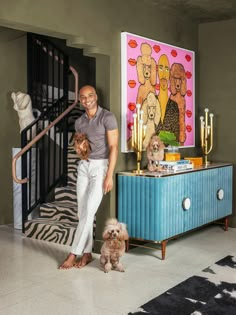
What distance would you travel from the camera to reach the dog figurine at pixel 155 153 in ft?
15.1

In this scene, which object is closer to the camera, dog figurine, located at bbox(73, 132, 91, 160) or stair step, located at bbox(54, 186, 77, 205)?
dog figurine, located at bbox(73, 132, 91, 160)

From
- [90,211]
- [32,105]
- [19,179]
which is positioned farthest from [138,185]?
[32,105]

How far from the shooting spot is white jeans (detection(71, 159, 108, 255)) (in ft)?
13.3

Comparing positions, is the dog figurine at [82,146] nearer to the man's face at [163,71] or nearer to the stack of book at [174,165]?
the stack of book at [174,165]

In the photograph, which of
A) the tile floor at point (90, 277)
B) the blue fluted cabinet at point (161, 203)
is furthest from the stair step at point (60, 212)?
the blue fluted cabinet at point (161, 203)

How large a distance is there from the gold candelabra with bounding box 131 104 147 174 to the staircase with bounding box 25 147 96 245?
1.02m

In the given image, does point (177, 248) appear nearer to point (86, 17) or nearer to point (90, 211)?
point (90, 211)

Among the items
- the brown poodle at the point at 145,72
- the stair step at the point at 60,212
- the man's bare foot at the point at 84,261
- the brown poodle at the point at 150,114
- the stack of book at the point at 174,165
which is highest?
the brown poodle at the point at 145,72

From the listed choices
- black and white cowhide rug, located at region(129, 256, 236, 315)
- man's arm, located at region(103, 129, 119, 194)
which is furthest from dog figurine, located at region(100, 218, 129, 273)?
black and white cowhide rug, located at region(129, 256, 236, 315)

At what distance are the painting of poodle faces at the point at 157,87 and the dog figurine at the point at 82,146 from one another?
2.14 feet

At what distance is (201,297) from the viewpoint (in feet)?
11.0

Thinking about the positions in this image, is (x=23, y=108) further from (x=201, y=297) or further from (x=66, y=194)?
(x=201, y=297)

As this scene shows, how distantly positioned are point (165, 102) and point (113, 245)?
1950 millimetres

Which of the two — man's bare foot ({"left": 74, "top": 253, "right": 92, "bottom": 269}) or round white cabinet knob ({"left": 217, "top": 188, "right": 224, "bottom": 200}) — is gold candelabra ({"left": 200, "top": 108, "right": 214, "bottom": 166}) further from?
man's bare foot ({"left": 74, "top": 253, "right": 92, "bottom": 269})
